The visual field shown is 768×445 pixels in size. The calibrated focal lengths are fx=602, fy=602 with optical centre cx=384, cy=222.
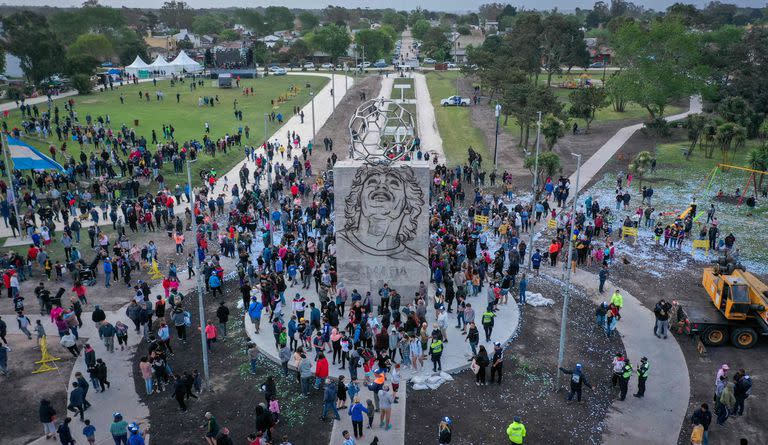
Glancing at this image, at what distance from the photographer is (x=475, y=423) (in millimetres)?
16250

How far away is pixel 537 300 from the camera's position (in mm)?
23281

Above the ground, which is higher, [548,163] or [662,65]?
[662,65]

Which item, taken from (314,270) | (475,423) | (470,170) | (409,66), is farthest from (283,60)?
(475,423)

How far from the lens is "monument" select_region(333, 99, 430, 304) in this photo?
69.3 ft

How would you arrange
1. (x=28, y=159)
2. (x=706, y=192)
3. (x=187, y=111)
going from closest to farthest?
(x=28, y=159), (x=706, y=192), (x=187, y=111)

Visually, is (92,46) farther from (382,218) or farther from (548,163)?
(382,218)

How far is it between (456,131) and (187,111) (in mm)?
28427

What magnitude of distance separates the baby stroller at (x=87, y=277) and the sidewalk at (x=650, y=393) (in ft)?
66.7

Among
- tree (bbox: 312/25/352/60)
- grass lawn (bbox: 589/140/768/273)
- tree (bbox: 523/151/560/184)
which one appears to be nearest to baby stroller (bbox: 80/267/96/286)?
tree (bbox: 523/151/560/184)

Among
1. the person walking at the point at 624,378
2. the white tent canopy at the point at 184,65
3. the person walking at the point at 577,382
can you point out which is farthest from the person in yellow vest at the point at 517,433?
the white tent canopy at the point at 184,65

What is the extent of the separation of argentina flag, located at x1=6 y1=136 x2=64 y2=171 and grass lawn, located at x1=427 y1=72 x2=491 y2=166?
1043 inches

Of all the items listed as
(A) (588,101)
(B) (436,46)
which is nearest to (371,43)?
(B) (436,46)

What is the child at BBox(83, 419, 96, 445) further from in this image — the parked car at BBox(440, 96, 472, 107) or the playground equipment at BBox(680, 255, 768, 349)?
the parked car at BBox(440, 96, 472, 107)

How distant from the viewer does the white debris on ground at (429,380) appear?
17.8 m
